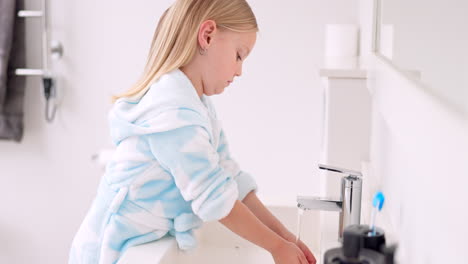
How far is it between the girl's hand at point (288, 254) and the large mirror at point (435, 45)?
358mm

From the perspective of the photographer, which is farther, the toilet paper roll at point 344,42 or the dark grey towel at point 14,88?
the dark grey towel at point 14,88

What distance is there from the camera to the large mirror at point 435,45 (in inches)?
19.2

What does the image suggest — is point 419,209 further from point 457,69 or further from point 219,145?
point 219,145

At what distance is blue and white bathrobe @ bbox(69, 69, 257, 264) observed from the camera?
3.36 feet

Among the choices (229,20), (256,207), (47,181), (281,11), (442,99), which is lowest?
(47,181)

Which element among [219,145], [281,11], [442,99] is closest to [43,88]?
[281,11]

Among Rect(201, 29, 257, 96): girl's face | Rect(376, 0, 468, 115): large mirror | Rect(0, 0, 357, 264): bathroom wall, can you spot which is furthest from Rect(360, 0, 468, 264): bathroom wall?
Rect(0, 0, 357, 264): bathroom wall

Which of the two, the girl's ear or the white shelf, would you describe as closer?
the girl's ear

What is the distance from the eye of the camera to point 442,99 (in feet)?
1.69

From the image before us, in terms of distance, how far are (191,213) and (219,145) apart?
23 centimetres

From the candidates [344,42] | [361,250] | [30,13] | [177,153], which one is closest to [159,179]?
[177,153]

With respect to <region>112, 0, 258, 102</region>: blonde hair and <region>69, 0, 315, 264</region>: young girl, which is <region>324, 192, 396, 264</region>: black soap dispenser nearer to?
<region>69, 0, 315, 264</region>: young girl

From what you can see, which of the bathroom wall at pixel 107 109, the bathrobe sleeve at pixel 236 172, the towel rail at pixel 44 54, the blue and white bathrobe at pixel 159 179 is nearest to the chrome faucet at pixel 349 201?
the blue and white bathrobe at pixel 159 179

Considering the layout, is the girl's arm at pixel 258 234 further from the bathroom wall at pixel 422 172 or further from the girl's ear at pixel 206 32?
the girl's ear at pixel 206 32
